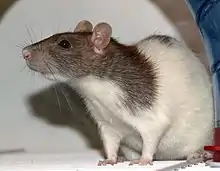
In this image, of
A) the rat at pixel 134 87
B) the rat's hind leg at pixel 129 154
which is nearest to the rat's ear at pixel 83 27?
the rat at pixel 134 87

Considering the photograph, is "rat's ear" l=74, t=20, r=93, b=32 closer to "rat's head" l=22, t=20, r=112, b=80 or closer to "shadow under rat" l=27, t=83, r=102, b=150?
"rat's head" l=22, t=20, r=112, b=80

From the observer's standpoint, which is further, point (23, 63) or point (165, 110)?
point (23, 63)

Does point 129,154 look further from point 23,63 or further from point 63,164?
point 23,63

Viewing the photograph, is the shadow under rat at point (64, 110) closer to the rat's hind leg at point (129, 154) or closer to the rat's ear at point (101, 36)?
the rat's hind leg at point (129, 154)

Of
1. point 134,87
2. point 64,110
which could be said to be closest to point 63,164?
point 134,87

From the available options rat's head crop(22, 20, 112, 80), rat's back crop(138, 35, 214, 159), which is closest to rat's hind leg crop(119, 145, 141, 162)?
rat's back crop(138, 35, 214, 159)

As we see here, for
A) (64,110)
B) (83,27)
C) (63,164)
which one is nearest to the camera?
(63,164)

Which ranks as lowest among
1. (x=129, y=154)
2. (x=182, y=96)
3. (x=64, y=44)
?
(x=129, y=154)

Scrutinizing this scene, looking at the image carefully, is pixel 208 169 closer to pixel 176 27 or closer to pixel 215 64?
pixel 215 64
